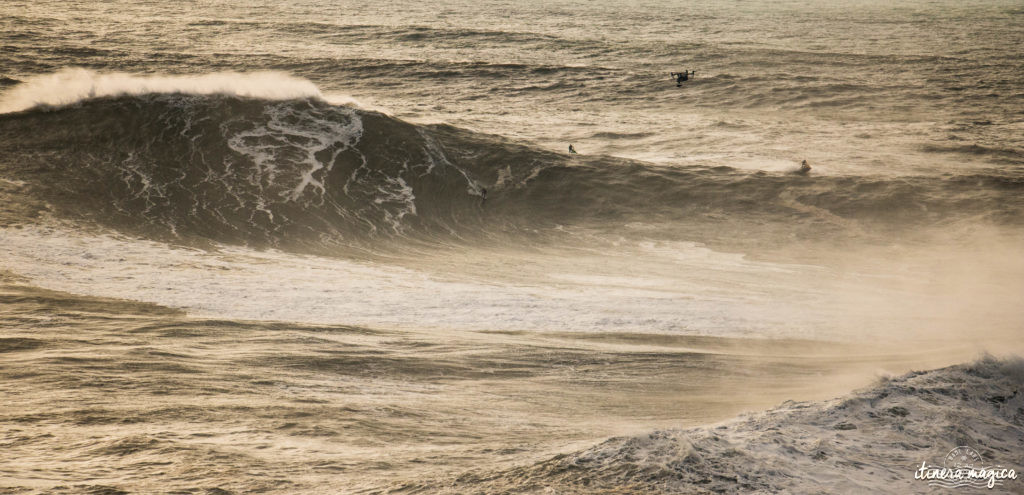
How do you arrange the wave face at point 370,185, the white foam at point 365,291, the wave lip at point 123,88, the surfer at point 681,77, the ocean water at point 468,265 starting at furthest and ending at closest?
1. the surfer at point 681,77
2. the wave lip at point 123,88
3. the wave face at point 370,185
4. the white foam at point 365,291
5. the ocean water at point 468,265

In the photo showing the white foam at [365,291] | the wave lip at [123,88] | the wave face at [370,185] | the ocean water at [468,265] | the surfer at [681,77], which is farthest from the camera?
the surfer at [681,77]

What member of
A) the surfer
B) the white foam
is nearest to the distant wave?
the white foam

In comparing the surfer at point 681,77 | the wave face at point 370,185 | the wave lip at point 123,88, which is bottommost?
the wave face at point 370,185

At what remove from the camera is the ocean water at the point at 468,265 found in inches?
202

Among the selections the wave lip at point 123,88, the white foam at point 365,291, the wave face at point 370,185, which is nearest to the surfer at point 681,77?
the wave face at point 370,185

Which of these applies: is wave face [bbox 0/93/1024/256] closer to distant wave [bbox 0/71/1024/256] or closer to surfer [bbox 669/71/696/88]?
distant wave [bbox 0/71/1024/256]

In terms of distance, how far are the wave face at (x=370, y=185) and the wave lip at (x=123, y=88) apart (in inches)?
14.4

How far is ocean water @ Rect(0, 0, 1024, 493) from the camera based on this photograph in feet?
16.9

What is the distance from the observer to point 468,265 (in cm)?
1370

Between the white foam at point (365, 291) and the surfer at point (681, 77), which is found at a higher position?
the surfer at point (681, 77)

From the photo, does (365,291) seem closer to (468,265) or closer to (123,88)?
(468,265)

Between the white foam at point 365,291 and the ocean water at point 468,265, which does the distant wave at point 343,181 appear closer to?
the ocean water at point 468,265

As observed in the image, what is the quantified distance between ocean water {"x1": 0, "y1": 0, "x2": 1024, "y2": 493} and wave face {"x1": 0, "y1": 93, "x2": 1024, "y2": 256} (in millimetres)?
100

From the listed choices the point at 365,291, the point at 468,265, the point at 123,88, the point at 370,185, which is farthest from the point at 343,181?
the point at 123,88
